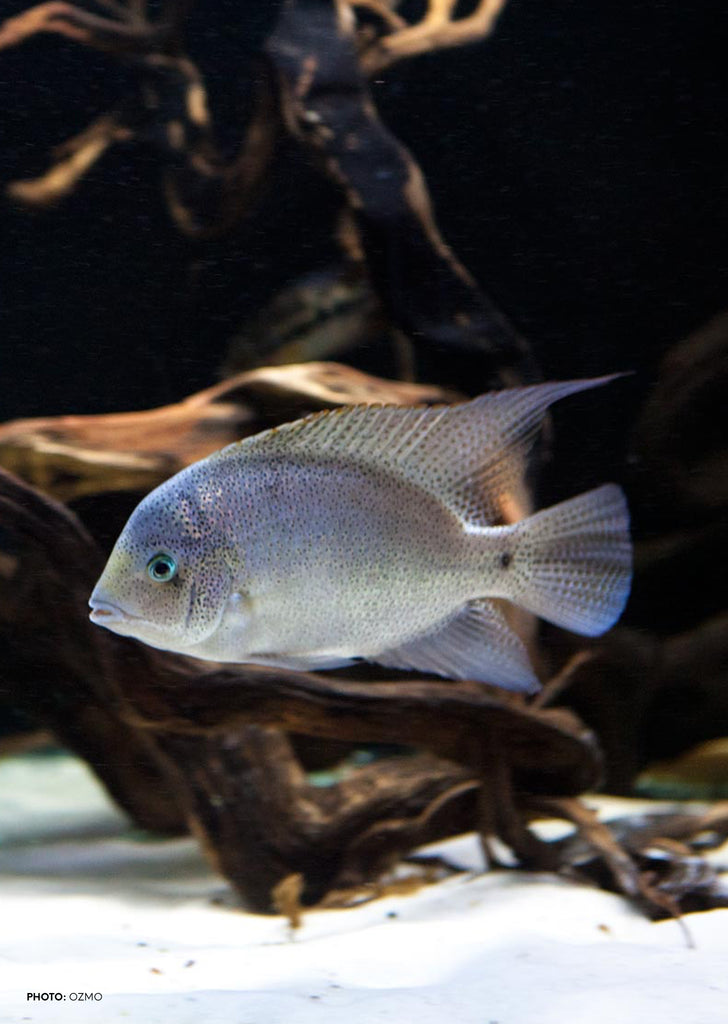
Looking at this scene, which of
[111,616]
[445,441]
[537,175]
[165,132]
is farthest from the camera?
[165,132]

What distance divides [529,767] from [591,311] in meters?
2.52

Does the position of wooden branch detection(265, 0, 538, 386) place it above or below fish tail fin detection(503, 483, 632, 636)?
above

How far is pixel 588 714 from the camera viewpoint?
3945 mm

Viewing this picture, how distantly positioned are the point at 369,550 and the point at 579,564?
456mm

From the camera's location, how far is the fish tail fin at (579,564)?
5.07 feet

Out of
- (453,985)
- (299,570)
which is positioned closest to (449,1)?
(299,570)

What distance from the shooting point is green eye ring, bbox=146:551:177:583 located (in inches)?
50.2

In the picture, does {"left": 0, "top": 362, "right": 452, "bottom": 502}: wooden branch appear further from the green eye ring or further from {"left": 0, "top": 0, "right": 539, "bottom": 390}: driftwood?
the green eye ring

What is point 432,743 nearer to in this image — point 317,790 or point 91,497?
point 317,790

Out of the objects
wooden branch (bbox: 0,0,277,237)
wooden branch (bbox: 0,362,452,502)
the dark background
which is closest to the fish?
wooden branch (bbox: 0,362,452,502)

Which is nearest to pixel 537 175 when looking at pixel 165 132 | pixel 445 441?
pixel 165 132

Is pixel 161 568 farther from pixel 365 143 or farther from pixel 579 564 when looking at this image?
pixel 365 143

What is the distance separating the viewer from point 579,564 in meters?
1.58

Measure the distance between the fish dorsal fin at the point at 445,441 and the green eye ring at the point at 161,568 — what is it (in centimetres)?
21
